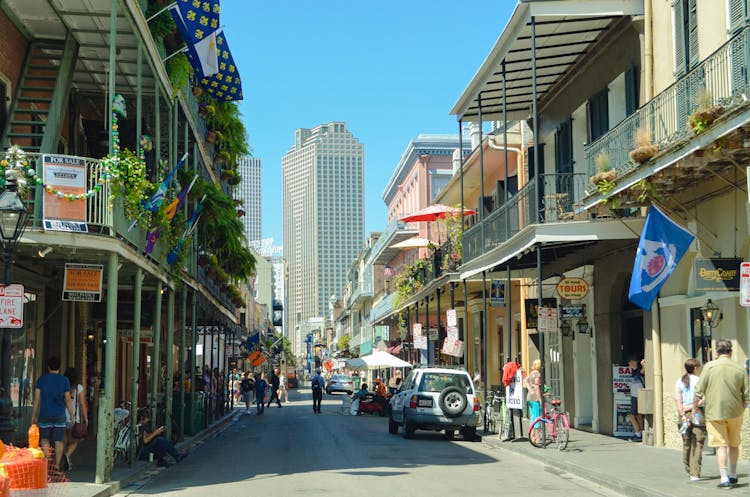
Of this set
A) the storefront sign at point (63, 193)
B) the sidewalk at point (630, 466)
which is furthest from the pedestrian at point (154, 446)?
the sidewalk at point (630, 466)

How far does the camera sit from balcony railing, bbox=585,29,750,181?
1298 cm

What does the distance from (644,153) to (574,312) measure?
8.16m

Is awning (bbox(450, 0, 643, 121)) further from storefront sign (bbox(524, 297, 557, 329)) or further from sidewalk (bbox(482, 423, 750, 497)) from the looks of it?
sidewalk (bbox(482, 423, 750, 497))

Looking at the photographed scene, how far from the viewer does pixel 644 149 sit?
1520 centimetres

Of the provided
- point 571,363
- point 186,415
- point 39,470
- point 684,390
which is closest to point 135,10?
point 39,470

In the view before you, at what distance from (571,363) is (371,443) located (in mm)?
6597

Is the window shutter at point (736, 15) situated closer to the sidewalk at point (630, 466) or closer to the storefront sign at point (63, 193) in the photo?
the sidewalk at point (630, 466)

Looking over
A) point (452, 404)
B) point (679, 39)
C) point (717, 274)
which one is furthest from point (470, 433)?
point (679, 39)

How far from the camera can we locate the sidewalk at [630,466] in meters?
12.2

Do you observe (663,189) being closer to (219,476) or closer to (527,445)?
(527,445)

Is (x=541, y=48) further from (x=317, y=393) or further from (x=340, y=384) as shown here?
(x=340, y=384)

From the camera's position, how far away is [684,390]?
1352cm

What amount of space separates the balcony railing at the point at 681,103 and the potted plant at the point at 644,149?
5.3 inches

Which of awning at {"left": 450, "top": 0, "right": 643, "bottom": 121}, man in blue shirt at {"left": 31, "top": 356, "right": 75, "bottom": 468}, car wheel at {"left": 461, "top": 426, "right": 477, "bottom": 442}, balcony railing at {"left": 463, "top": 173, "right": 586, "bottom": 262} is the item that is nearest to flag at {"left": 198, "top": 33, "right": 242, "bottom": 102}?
awning at {"left": 450, "top": 0, "right": 643, "bottom": 121}
